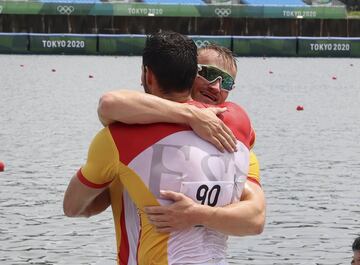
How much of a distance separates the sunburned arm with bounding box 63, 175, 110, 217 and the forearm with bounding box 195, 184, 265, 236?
428 mm

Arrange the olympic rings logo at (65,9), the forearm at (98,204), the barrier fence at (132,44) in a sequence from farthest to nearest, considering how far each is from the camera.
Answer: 1. the olympic rings logo at (65,9)
2. the barrier fence at (132,44)
3. the forearm at (98,204)

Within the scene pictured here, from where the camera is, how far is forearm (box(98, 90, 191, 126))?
3820 millimetres

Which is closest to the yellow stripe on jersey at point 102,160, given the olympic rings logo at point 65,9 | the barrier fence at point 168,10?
the barrier fence at point 168,10

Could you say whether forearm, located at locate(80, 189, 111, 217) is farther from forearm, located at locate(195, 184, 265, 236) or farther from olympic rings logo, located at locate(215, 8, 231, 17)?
olympic rings logo, located at locate(215, 8, 231, 17)

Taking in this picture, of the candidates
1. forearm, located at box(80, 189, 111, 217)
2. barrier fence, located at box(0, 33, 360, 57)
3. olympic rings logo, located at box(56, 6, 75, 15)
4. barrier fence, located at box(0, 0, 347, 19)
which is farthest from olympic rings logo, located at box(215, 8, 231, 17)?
forearm, located at box(80, 189, 111, 217)

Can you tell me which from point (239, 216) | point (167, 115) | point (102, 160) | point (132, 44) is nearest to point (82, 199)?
point (102, 160)

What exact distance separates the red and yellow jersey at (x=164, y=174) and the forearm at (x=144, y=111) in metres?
0.03

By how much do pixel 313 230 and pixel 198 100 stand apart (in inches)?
285

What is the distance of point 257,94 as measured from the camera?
31.7 meters

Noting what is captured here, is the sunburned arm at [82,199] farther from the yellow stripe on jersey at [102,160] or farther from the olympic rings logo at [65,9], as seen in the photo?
the olympic rings logo at [65,9]

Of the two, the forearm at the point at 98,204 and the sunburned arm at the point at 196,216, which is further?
the forearm at the point at 98,204

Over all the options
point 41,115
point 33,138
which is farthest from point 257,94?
point 33,138

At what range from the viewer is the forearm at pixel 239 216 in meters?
3.84

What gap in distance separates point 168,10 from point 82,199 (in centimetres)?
5732
